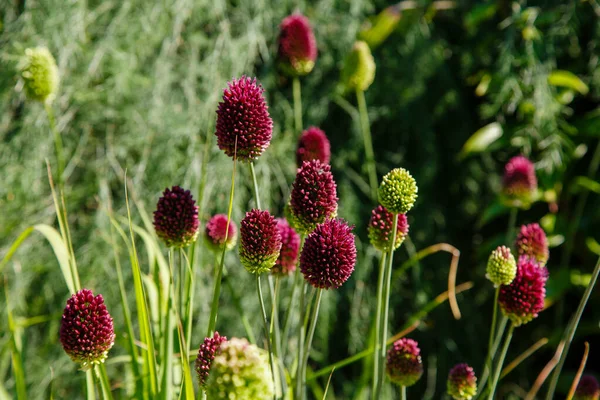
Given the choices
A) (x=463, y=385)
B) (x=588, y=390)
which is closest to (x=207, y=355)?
(x=463, y=385)

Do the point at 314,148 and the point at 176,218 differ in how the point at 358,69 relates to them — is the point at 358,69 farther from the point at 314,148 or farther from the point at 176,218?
the point at 176,218

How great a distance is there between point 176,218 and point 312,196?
21 cm

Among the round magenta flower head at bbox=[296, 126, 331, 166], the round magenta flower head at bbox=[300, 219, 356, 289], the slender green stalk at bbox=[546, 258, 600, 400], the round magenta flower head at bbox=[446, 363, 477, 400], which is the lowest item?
the round magenta flower head at bbox=[446, 363, 477, 400]

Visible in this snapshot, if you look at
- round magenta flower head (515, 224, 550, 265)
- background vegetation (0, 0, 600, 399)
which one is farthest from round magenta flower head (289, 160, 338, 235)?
background vegetation (0, 0, 600, 399)

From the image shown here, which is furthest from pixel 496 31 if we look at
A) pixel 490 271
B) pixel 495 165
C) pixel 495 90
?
pixel 490 271

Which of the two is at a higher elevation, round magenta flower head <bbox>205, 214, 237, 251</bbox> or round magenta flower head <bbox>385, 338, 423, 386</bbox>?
round magenta flower head <bbox>205, 214, 237, 251</bbox>

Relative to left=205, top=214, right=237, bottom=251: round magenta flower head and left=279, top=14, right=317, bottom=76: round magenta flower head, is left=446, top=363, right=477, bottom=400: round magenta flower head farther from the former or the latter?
left=279, top=14, right=317, bottom=76: round magenta flower head

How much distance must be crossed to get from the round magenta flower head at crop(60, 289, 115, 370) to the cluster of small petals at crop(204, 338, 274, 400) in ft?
0.92

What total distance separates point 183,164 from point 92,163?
0.89 feet

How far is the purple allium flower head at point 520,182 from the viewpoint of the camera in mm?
1410

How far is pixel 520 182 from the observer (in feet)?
4.66

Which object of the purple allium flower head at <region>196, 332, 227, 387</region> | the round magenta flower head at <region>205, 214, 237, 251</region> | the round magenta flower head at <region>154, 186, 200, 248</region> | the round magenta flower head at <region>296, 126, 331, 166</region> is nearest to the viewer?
the purple allium flower head at <region>196, 332, 227, 387</region>

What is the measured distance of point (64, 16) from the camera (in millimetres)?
1527

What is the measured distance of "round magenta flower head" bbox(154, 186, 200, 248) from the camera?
2.58 feet
